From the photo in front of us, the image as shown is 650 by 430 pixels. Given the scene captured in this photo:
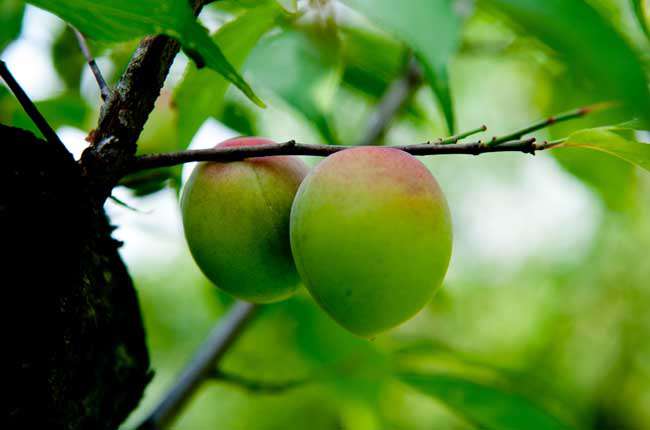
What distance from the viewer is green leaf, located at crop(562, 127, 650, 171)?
69 centimetres

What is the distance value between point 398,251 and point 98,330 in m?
0.34

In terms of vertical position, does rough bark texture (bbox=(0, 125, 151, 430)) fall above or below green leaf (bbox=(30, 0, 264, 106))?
below

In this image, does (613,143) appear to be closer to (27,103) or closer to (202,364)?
(27,103)

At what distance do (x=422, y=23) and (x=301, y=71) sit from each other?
68 cm

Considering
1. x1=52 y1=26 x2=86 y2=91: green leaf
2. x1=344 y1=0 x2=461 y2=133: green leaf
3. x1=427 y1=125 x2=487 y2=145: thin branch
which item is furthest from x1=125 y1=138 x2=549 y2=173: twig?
x1=52 y1=26 x2=86 y2=91: green leaf

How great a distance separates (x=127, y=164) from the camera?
2.19 feet

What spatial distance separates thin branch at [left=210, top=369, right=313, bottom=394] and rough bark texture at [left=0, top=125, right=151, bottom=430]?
0.55 m

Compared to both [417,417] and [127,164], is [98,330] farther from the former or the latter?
[417,417]

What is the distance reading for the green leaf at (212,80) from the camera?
2.98 ft

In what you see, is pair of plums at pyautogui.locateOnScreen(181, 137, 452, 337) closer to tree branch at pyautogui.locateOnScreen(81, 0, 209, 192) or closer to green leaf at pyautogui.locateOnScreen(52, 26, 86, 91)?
tree branch at pyautogui.locateOnScreen(81, 0, 209, 192)

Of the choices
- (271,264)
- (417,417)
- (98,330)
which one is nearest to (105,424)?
(98,330)

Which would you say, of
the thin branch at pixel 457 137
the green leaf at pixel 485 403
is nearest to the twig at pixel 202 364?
the green leaf at pixel 485 403

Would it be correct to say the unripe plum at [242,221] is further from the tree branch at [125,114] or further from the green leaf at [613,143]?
the green leaf at [613,143]

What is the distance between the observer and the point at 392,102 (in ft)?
5.18
